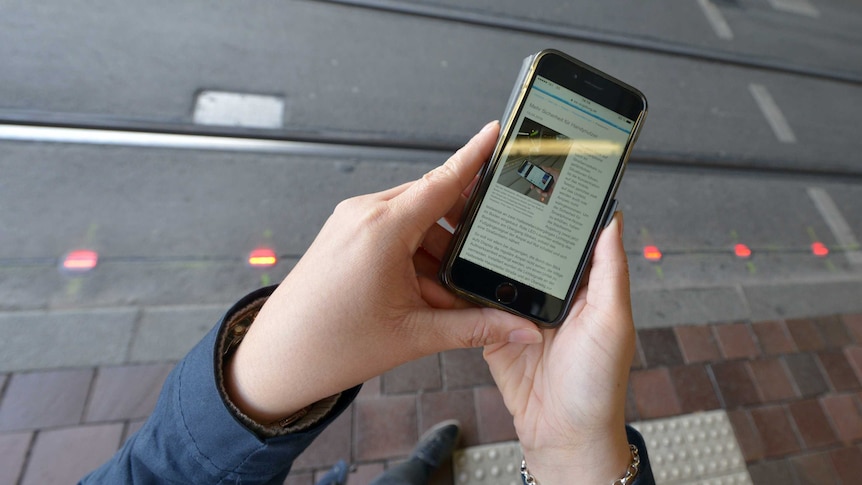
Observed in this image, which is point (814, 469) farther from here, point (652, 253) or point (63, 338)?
point (63, 338)

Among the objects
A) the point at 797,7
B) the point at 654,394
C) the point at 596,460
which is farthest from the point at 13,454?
the point at 797,7

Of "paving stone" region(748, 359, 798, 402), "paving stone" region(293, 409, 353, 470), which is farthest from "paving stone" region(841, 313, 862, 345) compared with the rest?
"paving stone" region(293, 409, 353, 470)

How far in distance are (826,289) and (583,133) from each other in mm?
2270

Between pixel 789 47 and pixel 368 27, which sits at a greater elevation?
pixel 789 47

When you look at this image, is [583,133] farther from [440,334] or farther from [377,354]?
[377,354]

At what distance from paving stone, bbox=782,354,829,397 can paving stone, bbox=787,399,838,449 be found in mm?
54

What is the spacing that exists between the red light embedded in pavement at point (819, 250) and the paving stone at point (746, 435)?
1.34m

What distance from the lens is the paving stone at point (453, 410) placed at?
1.71 metres

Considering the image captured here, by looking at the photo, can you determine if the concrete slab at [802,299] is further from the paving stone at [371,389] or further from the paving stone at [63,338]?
the paving stone at [63,338]

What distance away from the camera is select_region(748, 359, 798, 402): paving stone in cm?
204

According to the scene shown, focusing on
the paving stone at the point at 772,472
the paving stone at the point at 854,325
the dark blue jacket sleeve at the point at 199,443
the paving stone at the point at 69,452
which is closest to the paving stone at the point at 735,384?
the paving stone at the point at 772,472

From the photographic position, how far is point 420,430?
1.67 metres

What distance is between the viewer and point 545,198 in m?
1.16

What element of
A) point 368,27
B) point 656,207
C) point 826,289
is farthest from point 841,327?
point 368,27
